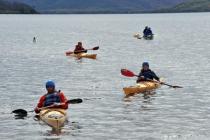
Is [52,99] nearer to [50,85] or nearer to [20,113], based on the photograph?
[50,85]

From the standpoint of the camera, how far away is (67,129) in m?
28.9

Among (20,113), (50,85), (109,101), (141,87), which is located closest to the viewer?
(50,85)

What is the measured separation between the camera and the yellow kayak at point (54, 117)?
2829cm

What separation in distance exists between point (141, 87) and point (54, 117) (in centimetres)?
1250

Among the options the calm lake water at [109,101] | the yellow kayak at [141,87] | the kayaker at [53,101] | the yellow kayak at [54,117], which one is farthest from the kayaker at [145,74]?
the yellow kayak at [54,117]

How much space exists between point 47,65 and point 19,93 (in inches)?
847

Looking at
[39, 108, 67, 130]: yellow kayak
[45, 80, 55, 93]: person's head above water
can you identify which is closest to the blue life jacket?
[45, 80, 55, 93]: person's head above water

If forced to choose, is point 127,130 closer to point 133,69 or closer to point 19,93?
point 19,93

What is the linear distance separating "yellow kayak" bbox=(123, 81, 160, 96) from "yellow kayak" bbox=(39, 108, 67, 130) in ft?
33.6

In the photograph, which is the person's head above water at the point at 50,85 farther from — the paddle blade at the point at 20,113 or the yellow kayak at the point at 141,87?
the yellow kayak at the point at 141,87

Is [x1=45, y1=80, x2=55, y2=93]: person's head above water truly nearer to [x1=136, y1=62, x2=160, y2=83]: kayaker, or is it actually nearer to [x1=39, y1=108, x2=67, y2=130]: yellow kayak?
[x1=39, y1=108, x2=67, y2=130]: yellow kayak

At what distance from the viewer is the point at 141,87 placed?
39812mm

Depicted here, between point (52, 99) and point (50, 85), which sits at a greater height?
point (50, 85)

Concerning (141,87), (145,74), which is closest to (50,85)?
(141,87)
